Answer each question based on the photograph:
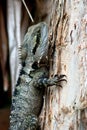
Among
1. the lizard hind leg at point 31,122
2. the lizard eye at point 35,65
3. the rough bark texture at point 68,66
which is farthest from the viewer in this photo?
the lizard eye at point 35,65

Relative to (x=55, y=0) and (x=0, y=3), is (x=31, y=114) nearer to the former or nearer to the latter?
(x=55, y=0)

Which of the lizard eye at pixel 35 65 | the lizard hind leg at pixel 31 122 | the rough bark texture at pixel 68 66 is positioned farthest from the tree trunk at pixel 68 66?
the lizard eye at pixel 35 65

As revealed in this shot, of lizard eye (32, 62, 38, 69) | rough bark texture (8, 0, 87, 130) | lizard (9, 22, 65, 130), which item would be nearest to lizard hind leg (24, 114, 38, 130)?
lizard (9, 22, 65, 130)

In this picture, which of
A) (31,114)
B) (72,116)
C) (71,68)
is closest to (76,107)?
(72,116)

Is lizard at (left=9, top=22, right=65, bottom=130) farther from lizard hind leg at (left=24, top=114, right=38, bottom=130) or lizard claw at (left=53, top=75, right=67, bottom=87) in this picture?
lizard claw at (left=53, top=75, right=67, bottom=87)

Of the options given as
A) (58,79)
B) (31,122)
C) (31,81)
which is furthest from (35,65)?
(58,79)

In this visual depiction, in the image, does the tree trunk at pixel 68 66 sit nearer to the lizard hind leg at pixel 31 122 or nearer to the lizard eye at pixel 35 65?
the lizard hind leg at pixel 31 122

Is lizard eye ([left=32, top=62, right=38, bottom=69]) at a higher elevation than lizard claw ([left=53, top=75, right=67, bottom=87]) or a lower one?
higher
